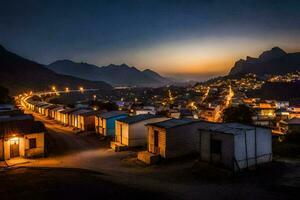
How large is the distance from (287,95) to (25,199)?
5052 inches

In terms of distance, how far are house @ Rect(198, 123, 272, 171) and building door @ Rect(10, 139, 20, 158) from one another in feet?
49.4

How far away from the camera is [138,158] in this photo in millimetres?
22297

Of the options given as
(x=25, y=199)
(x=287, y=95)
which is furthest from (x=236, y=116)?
(x=287, y=95)

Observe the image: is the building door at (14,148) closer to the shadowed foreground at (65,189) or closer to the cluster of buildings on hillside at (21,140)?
the cluster of buildings on hillside at (21,140)

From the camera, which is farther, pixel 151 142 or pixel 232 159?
pixel 151 142

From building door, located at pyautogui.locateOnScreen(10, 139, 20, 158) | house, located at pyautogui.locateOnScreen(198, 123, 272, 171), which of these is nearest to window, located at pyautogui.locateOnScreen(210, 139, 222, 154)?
house, located at pyautogui.locateOnScreen(198, 123, 272, 171)

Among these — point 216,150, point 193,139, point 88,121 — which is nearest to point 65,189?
point 216,150

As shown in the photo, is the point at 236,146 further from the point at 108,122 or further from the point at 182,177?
the point at 108,122

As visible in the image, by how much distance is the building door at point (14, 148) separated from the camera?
23.6 meters

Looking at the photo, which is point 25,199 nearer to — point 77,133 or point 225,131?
point 225,131

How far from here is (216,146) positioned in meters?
17.3

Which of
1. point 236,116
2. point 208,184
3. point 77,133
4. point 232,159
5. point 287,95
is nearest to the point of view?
point 208,184

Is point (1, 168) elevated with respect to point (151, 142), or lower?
lower

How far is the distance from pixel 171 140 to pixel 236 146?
19.7 feet
